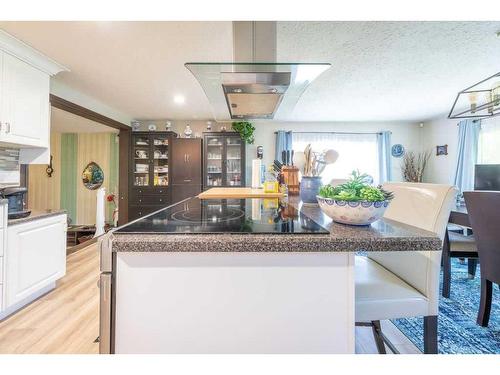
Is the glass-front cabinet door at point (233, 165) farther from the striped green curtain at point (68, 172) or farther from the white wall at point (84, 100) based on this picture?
the striped green curtain at point (68, 172)

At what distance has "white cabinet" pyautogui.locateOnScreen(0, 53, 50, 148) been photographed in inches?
78.8

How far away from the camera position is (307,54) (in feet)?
7.46

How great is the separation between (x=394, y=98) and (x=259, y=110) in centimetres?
270

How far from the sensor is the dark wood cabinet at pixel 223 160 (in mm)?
4531

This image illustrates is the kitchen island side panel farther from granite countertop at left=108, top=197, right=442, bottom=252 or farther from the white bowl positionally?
the white bowl

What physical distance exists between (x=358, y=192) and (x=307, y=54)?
190cm

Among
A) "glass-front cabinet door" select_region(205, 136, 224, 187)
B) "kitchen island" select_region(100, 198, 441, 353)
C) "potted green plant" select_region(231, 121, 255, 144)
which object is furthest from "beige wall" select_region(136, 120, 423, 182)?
"kitchen island" select_region(100, 198, 441, 353)

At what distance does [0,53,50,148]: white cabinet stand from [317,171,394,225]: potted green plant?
260 cm

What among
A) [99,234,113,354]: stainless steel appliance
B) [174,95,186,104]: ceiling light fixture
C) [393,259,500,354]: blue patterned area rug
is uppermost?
[174,95,186,104]: ceiling light fixture

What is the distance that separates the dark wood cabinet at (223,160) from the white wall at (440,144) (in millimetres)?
3766

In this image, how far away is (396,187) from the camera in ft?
4.30

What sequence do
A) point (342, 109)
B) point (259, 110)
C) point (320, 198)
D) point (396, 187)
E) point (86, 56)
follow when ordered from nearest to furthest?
point (320, 198) → point (396, 187) → point (259, 110) → point (86, 56) → point (342, 109)
